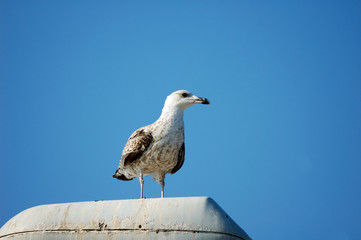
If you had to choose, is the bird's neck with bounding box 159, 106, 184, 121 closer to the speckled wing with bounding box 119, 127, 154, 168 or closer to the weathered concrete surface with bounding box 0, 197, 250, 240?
the speckled wing with bounding box 119, 127, 154, 168

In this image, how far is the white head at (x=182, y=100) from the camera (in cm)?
977

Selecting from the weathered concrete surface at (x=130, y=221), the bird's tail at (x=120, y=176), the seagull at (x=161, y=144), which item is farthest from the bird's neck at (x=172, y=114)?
the weathered concrete surface at (x=130, y=221)

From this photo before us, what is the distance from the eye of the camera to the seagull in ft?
31.0

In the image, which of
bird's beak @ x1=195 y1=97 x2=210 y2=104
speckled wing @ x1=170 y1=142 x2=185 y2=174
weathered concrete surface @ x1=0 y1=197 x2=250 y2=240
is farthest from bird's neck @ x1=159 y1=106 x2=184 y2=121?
weathered concrete surface @ x1=0 y1=197 x2=250 y2=240

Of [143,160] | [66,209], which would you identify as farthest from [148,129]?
[66,209]

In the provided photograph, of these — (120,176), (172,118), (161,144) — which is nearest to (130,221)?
(161,144)

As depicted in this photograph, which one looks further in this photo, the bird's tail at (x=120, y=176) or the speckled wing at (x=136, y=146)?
the bird's tail at (x=120, y=176)

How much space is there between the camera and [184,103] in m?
9.80

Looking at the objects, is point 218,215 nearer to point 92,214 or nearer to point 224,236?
point 224,236

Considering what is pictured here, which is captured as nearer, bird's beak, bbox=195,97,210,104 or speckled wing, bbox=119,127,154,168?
speckled wing, bbox=119,127,154,168

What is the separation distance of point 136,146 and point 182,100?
1359mm

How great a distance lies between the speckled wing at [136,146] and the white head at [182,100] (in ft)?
2.50

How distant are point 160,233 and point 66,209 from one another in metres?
1.67

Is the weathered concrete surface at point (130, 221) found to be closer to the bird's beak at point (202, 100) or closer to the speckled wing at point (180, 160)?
the speckled wing at point (180, 160)
